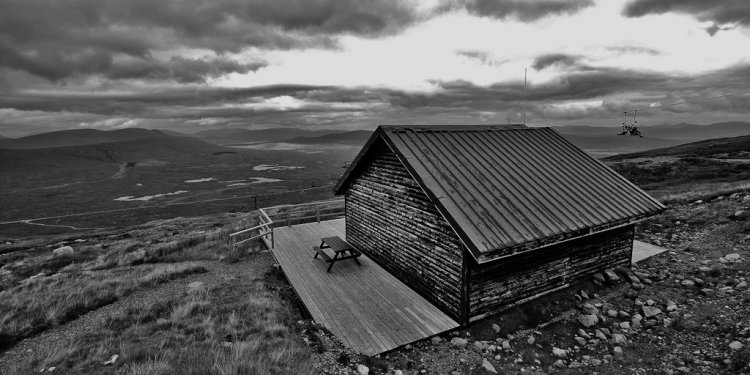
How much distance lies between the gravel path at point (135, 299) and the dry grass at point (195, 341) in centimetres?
72

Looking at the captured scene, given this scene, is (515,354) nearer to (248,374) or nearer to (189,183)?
(248,374)

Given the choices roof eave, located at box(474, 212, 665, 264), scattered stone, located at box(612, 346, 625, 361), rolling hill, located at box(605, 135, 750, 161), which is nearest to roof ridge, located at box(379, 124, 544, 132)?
roof eave, located at box(474, 212, 665, 264)

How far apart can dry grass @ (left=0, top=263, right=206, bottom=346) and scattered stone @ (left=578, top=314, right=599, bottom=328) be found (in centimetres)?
1317

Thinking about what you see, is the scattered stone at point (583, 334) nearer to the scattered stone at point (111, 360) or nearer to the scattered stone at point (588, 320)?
the scattered stone at point (588, 320)

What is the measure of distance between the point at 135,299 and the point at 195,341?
551cm

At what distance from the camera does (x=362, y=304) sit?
10578 millimetres

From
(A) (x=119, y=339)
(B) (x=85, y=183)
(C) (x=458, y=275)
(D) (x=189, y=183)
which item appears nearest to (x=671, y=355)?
(C) (x=458, y=275)

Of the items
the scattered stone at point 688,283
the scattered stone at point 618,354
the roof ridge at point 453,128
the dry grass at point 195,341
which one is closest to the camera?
the dry grass at point 195,341

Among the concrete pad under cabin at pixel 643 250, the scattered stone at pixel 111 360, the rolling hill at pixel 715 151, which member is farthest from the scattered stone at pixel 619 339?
the rolling hill at pixel 715 151

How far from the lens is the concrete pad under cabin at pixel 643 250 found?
44.4ft

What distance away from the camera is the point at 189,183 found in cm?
12975

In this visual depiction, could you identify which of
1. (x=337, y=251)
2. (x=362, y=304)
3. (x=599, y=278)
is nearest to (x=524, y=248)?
(x=599, y=278)

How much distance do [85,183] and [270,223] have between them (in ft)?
520

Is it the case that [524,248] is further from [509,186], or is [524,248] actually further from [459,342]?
[459,342]
